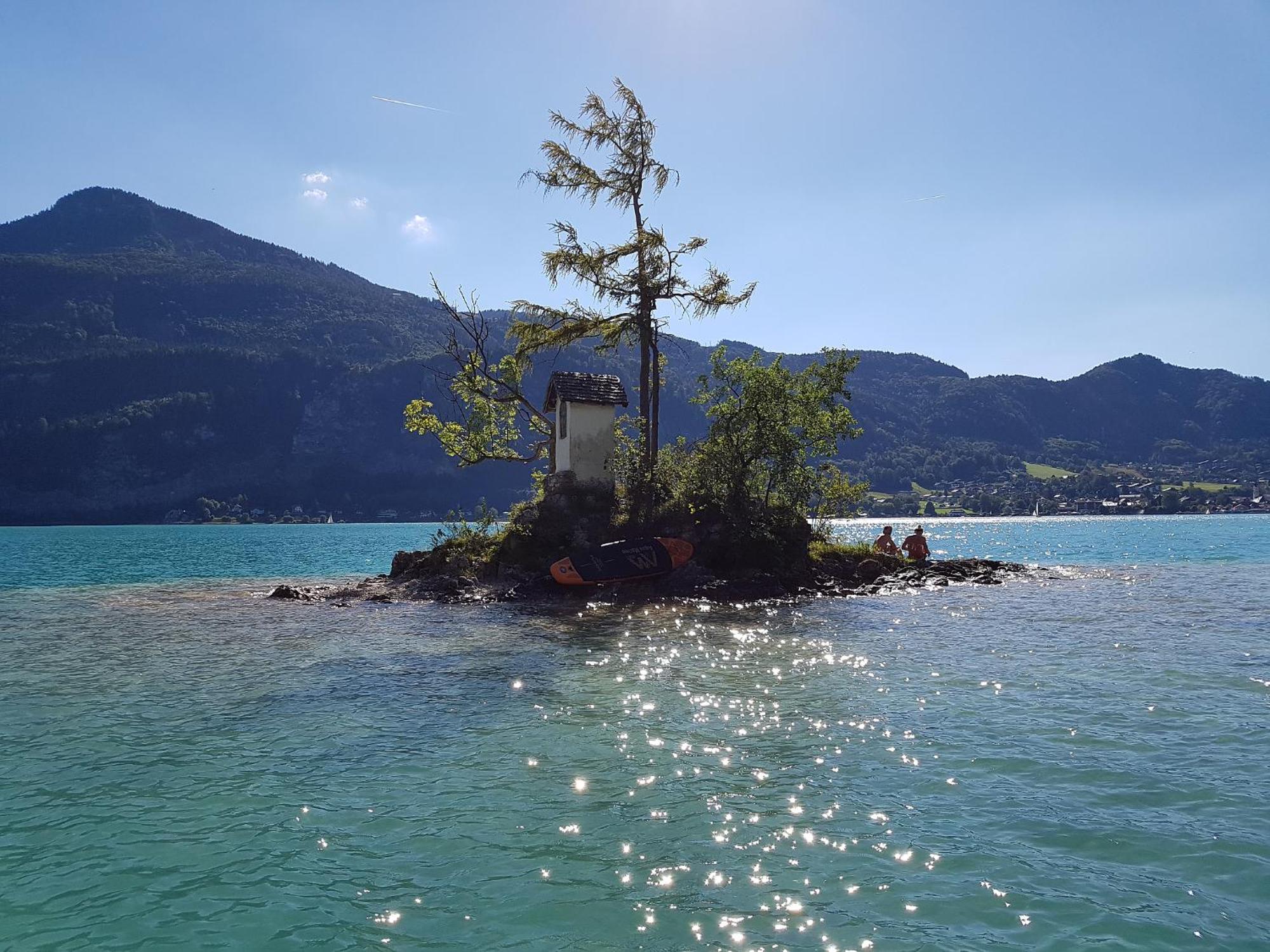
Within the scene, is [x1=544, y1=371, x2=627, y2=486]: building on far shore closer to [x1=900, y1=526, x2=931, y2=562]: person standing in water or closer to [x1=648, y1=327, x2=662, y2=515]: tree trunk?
[x1=648, y1=327, x2=662, y2=515]: tree trunk

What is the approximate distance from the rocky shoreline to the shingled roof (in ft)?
27.4

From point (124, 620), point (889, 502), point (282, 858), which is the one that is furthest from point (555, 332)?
point (889, 502)

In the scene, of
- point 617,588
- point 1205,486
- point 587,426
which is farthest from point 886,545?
point 1205,486

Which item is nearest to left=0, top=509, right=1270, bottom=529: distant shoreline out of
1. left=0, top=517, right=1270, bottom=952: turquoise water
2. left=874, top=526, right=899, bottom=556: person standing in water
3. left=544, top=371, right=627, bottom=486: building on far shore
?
left=874, top=526, right=899, bottom=556: person standing in water

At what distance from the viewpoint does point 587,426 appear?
3441 cm

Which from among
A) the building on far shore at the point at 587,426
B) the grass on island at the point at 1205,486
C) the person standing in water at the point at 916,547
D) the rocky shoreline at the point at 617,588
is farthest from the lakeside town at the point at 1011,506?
the building on far shore at the point at 587,426

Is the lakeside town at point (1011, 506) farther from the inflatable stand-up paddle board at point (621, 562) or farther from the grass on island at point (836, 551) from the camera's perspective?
the inflatable stand-up paddle board at point (621, 562)

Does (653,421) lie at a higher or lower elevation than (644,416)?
lower

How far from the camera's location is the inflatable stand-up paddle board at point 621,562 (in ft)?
100

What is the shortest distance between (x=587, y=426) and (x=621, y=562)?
23.1ft

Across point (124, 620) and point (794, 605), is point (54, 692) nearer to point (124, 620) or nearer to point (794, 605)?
point (124, 620)

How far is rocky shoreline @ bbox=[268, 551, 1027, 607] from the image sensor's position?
29.8m

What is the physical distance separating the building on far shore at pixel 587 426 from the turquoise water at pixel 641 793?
14484 millimetres

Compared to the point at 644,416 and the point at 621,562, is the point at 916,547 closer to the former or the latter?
the point at 644,416
